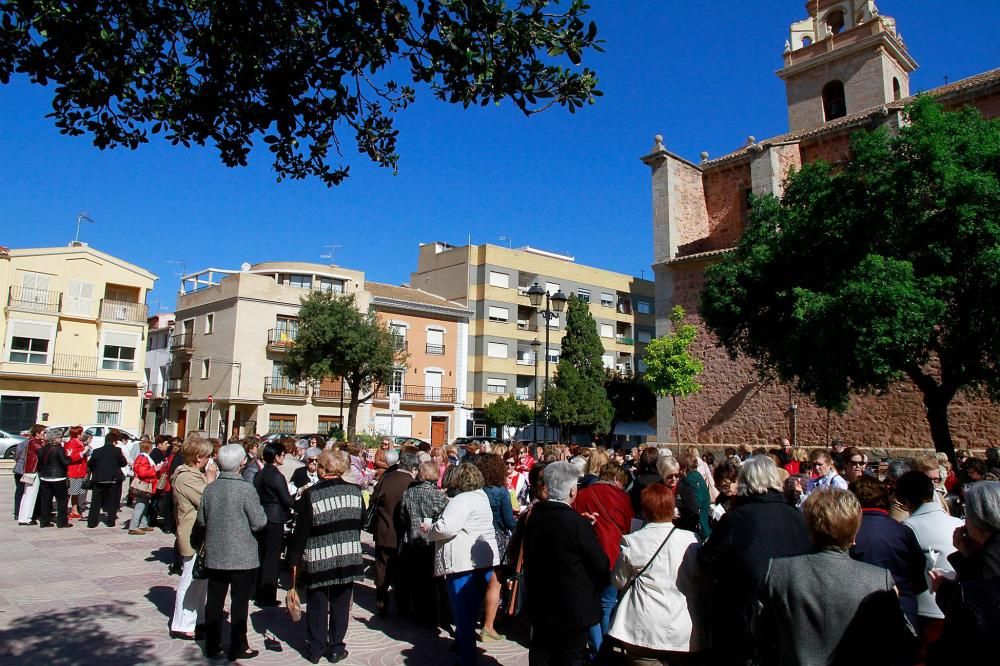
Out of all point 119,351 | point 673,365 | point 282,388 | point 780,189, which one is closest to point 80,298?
point 119,351

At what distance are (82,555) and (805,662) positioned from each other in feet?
30.0

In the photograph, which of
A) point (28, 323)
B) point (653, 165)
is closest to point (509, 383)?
point (653, 165)

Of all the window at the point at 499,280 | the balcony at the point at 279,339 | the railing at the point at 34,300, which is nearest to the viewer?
the railing at the point at 34,300

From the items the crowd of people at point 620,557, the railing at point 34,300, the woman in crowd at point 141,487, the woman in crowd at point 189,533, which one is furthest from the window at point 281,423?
the woman in crowd at point 189,533

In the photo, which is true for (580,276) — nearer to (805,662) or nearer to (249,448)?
(249,448)

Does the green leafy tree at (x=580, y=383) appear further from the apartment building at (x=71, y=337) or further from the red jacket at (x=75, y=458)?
the red jacket at (x=75, y=458)

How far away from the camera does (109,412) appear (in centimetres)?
3534

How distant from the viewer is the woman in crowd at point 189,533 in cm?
568

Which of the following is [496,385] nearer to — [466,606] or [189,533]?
[189,533]

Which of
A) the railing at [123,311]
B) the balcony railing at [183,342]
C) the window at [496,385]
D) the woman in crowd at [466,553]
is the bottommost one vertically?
the woman in crowd at [466,553]

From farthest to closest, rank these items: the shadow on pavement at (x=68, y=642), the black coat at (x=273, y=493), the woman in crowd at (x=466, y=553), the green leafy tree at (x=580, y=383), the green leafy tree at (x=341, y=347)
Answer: the green leafy tree at (x=580, y=383)
the green leafy tree at (x=341, y=347)
the black coat at (x=273, y=493)
the woman in crowd at (x=466, y=553)
the shadow on pavement at (x=68, y=642)

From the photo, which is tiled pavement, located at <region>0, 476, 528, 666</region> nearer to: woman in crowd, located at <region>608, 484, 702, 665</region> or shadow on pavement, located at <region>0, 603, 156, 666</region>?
shadow on pavement, located at <region>0, 603, 156, 666</region>

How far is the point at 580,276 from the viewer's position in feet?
159

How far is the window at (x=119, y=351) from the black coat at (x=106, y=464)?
91.9 feet
